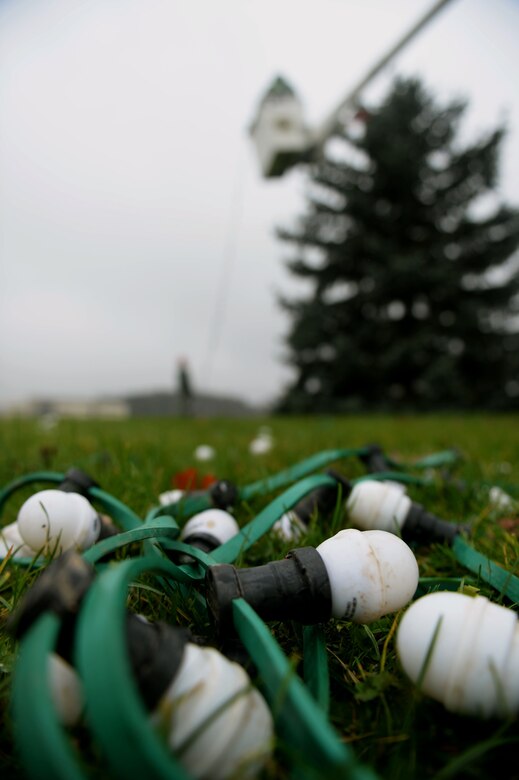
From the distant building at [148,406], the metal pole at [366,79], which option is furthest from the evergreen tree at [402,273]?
the metal pole at [366,79]

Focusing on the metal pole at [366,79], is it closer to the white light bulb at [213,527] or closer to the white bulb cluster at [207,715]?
the white light bulb at [213,527]

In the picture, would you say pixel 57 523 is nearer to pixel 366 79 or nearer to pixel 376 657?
pixel 376 657

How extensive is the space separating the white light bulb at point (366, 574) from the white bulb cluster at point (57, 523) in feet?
1.80

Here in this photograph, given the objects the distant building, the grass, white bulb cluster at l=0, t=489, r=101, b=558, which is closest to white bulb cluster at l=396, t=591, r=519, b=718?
the grass

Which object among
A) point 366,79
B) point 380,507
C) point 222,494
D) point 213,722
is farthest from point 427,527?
point 366,79

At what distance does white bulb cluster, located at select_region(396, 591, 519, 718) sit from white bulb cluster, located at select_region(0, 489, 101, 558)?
0.70 m

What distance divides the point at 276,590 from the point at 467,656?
26cm

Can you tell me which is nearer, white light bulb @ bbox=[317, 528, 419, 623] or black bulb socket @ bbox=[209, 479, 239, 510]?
white light bulb @ bbox=[317, 528, 419, 623]

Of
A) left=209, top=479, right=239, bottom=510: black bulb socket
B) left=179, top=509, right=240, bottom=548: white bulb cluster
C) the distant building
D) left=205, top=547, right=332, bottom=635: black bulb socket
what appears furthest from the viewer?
the distant building

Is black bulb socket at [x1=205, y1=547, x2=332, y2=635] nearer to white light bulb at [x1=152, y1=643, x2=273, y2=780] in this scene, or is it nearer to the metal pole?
white light bulb at [x1=152, y1=643, x2=273, y2=780]

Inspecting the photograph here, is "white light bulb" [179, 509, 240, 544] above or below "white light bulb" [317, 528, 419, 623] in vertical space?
below

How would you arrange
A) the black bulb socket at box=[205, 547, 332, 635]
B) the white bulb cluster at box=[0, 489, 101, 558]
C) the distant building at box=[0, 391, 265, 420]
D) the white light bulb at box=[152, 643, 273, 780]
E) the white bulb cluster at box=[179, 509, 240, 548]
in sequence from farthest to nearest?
the distant building at box=[0, 391, 265, 420], the white bulb cluster at box=[179, 509, 240, 548], the white bulb cluster at box=[0, 489, 101, 558], the black bulb socket at box=[205, 547, 332, 635], the white light bulb at box=[152, 643, 273, 780]

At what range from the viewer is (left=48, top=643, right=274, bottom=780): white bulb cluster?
54 cm

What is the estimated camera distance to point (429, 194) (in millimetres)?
14469
